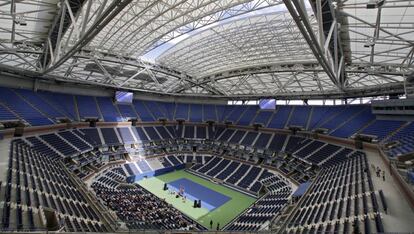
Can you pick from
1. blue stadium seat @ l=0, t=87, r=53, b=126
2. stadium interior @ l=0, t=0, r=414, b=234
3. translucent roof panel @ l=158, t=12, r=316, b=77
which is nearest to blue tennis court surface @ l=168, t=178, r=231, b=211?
stadium interior @ l=0, t=0, r=414, b=234

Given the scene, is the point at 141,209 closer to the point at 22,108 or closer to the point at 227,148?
the point at 22,108

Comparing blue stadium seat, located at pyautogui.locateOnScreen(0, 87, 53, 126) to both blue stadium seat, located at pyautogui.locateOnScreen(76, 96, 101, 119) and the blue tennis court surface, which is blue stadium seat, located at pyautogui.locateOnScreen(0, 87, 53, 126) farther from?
the blue tennis court surface

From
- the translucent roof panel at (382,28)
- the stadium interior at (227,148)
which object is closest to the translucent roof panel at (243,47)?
the stadium interior at (227,148)

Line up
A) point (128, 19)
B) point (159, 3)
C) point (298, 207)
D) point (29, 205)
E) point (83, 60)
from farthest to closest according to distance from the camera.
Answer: point (83, 60)
point (128, 19)
point (159, 3)
point (298, 207)
point (29, 205)

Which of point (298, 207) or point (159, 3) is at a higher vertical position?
point (159, 3)

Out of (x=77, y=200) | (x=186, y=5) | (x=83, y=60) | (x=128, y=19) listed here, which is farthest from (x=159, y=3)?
(x=77, y=200)

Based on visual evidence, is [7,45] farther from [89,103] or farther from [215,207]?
[215,207]
